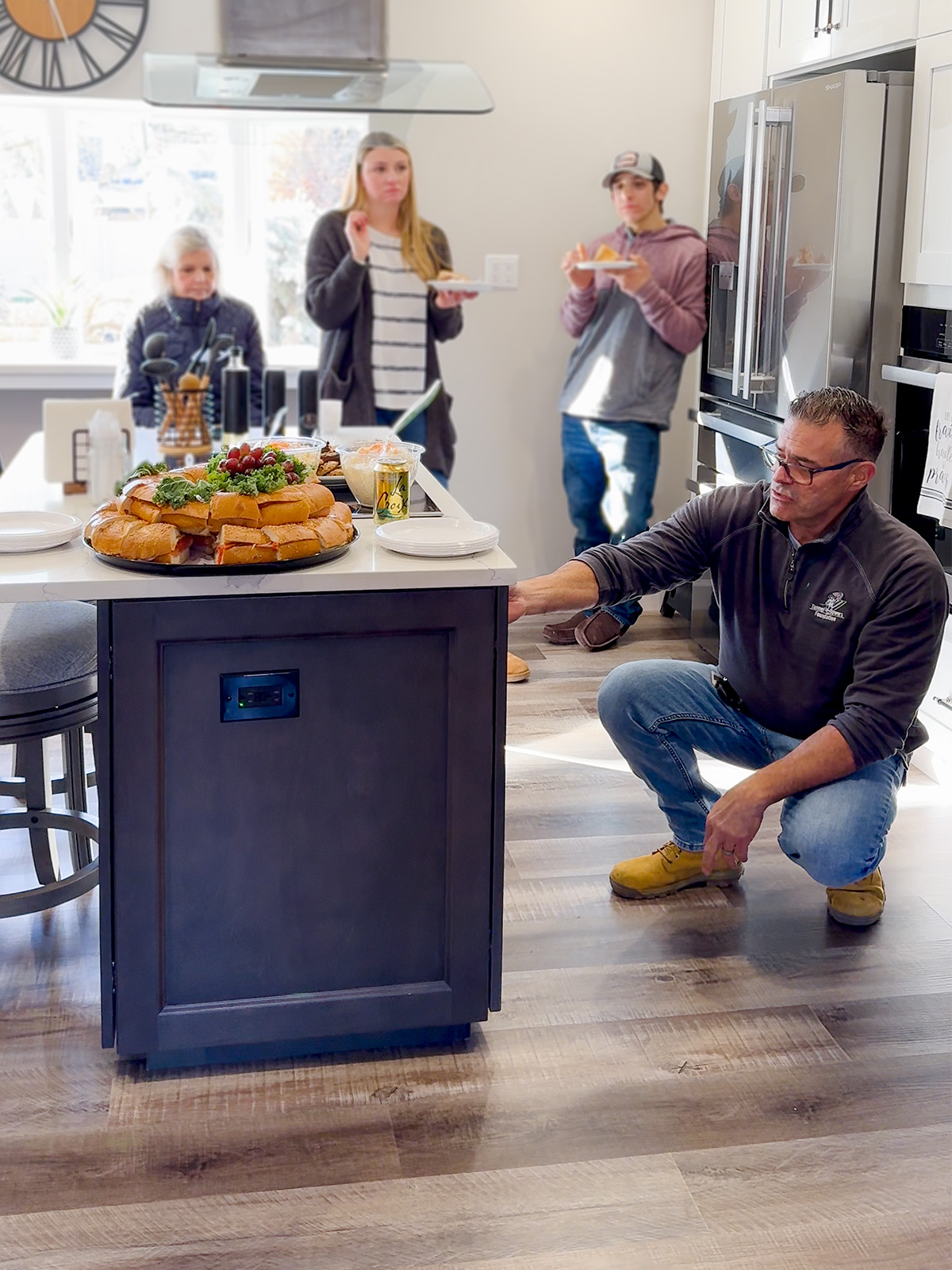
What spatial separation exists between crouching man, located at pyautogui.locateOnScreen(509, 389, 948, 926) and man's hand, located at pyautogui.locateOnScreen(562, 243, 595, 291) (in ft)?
6.87

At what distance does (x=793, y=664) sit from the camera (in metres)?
2.55

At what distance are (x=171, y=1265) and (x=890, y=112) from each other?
2998 millimetres

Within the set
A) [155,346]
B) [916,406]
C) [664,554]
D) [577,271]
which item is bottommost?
[664,554]

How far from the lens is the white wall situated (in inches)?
187

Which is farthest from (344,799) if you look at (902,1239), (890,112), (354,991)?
(890,112)

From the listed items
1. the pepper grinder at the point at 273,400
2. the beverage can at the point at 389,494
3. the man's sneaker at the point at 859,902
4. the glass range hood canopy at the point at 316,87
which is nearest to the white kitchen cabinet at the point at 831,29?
the glass range hood canopy at the point at 316,87

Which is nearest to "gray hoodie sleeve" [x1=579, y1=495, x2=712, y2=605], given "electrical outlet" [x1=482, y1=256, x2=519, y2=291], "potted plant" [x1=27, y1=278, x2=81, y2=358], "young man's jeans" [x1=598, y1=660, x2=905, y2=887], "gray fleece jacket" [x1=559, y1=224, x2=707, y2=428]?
"young man's jeans" [x1=598, y1=660, x2=905, y2=887]

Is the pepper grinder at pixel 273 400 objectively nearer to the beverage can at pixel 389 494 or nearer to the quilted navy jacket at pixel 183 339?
the quilted navy jacket at pixel 183 339

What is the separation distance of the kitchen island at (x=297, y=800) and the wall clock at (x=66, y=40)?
306 cm

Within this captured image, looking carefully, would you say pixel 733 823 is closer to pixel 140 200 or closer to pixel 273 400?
pixel 273 400

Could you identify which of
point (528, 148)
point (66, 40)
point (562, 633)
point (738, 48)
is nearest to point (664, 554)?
point (562, 633)

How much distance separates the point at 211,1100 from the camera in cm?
210

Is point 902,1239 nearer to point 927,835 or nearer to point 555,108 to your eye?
point 927,835

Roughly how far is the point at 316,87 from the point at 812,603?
1377mm
